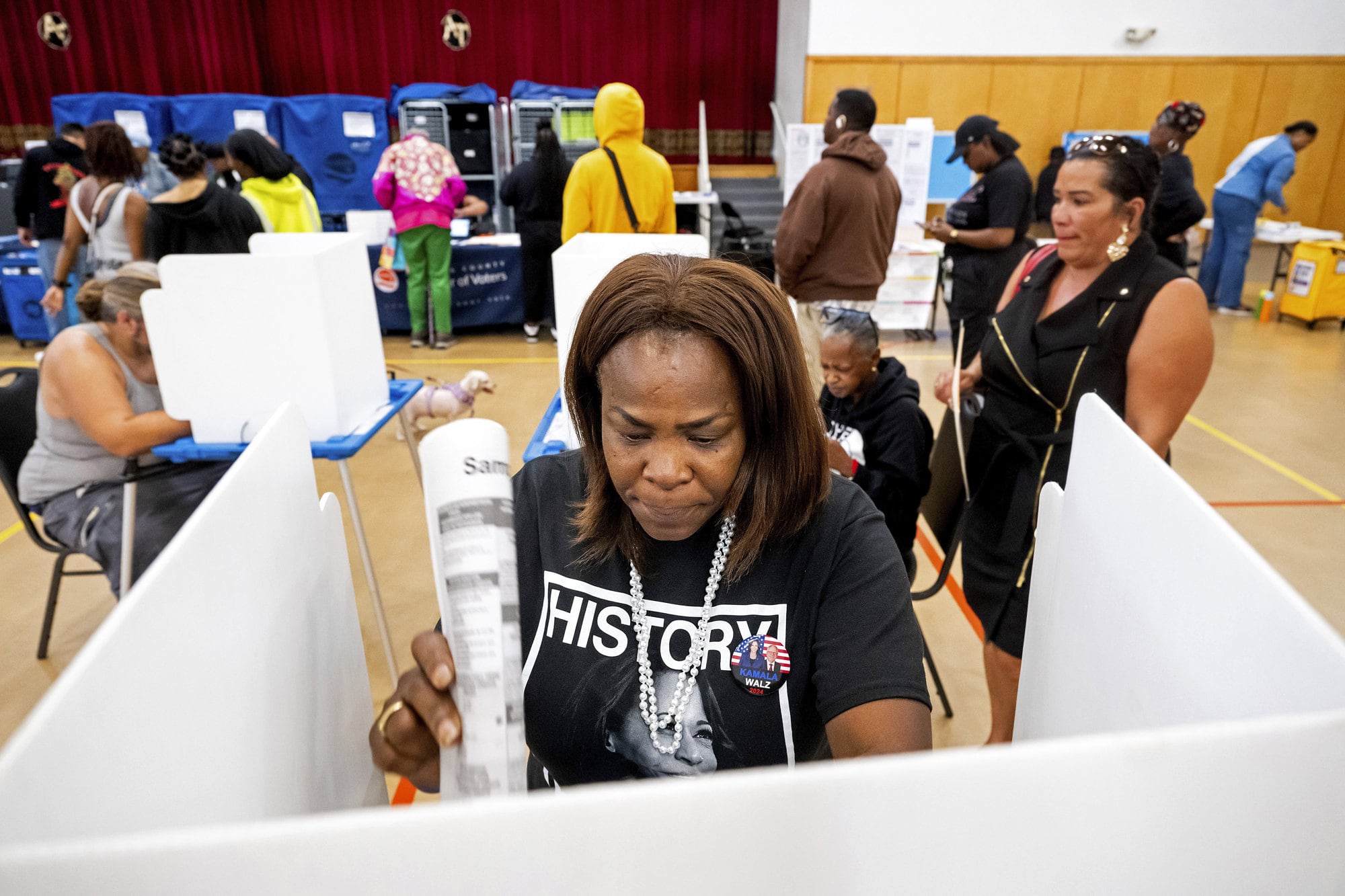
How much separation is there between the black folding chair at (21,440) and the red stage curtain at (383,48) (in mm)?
8649

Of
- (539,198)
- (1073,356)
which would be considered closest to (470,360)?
(539,198)

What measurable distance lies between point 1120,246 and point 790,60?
28.4 feet

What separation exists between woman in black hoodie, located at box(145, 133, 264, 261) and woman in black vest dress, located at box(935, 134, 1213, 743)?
3226 millimetres

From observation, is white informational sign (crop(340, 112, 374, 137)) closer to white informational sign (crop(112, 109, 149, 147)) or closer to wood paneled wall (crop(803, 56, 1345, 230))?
white informational sign (crop(112, 109, 149, 147))

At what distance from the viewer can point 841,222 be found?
13.1 feet

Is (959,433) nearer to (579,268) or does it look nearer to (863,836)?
(579,268)

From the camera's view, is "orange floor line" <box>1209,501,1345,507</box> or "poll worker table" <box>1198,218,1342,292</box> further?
"poll worker table" <box>1198,218,1342,292</box>

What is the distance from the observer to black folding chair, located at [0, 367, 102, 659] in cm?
245

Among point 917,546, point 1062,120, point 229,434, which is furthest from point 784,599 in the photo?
point 1062,120

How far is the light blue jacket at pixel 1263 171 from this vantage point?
6793mm

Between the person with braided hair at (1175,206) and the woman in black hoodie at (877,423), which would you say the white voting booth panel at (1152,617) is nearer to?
the woman in black hoodie at (877,423)

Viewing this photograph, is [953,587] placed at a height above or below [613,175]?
below

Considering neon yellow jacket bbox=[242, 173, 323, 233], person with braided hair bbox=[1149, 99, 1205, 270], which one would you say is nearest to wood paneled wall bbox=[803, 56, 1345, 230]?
person with braided hair bbox=[1149, 99, 1205, 270]

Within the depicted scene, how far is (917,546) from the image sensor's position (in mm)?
3492
